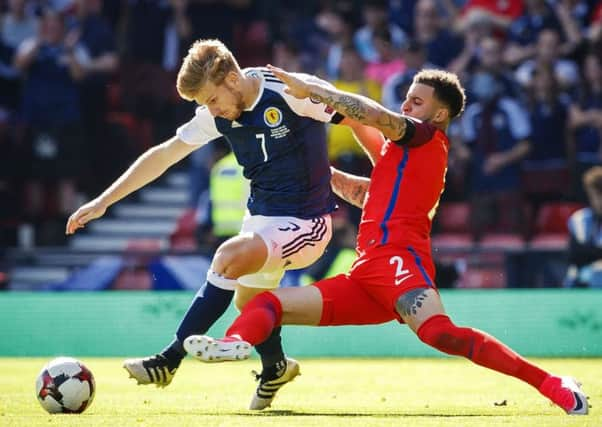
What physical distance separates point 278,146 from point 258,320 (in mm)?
1318

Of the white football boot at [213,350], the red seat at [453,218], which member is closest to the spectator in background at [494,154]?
the red seat at [453,218]

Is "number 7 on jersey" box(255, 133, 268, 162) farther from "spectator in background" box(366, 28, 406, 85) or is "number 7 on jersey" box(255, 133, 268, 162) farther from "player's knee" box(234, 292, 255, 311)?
"spectator in background" box(366, 28, 406, 85)

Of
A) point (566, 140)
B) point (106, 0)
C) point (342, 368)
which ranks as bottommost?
point (342, 368)

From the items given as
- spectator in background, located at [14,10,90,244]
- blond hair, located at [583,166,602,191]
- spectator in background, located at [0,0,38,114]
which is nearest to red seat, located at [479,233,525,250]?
blond hair, located at [583,166,602,191]

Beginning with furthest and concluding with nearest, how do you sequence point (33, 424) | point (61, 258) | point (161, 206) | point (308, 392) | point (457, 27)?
point (161, 206)
point (457, 27)
point (61, 258)
point (308, 392)
point (33, 424)

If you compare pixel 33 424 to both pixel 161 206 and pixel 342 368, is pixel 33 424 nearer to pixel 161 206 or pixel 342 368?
pixel 342 368

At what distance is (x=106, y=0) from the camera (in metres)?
18.7

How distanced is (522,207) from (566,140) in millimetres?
976

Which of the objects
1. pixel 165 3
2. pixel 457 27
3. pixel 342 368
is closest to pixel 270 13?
pixel 165 3

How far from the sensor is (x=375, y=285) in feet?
23.9

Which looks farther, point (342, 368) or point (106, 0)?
point (106, 0)

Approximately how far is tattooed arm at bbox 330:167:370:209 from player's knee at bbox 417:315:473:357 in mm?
1322

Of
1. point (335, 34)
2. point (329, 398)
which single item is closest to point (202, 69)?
point (329, 398)

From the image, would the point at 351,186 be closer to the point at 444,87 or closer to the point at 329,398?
the point at 444,87
